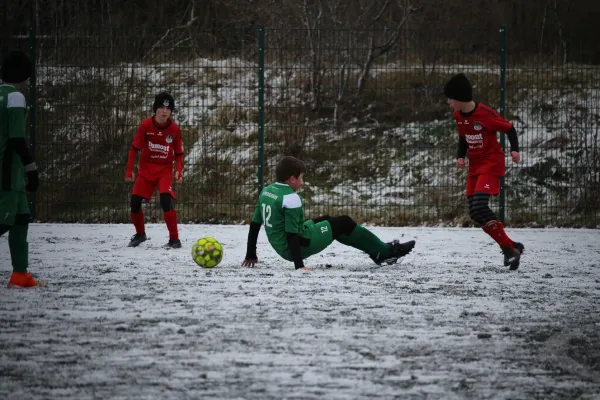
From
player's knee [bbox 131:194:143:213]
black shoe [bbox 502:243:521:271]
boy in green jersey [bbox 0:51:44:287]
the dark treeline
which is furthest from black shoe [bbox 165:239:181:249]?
the dark treeline

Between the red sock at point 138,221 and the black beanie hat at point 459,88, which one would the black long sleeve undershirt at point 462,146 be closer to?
the black beanie hat at point 459,88

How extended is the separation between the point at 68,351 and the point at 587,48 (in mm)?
11999

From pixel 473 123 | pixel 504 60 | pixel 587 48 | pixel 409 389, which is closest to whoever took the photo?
pixel 409 389

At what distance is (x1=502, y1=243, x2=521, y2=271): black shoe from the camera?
9219 mm

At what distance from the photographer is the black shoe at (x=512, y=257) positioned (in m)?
9.22

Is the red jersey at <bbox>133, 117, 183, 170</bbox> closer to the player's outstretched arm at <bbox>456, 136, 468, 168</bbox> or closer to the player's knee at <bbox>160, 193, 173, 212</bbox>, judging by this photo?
the player's knee at <bbox>160, 193, 173, 212</bbox>

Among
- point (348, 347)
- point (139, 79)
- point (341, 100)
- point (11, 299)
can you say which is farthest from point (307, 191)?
point (348, 347)

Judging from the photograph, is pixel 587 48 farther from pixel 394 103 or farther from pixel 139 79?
pixel 139 79

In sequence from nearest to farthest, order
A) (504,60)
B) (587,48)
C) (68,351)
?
1. (68,351)
2. (504,60)
3. (587,48)

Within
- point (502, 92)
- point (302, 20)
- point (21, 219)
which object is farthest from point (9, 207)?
point (302, 20)

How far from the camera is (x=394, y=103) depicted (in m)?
15.2

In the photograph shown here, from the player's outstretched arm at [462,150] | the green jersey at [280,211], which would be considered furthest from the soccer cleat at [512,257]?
the green jersey at [280,211]

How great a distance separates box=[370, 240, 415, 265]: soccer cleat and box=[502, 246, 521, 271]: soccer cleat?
0.95 m

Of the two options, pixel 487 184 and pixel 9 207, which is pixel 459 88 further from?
pixel 9 207
